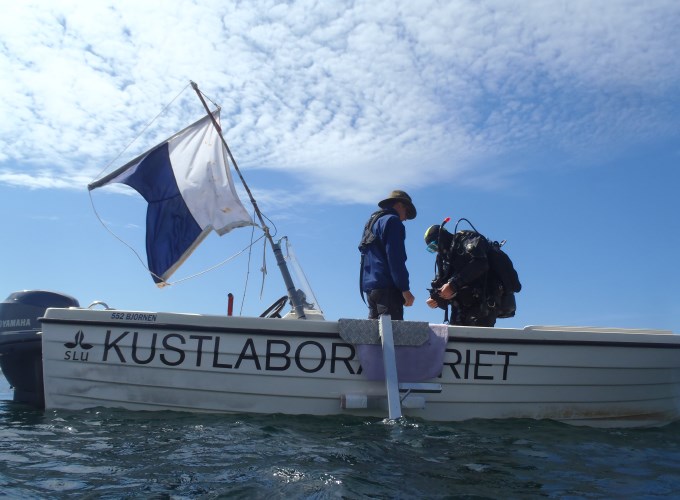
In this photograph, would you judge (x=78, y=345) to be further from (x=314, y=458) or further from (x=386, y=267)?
(x=386, y=267)

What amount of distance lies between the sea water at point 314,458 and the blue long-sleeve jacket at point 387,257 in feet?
4.20

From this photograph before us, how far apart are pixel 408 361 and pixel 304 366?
0.92 m

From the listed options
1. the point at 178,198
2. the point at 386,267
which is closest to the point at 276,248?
the point at 178,198

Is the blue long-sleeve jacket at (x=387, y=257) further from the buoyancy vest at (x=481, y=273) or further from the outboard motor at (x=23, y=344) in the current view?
the outboard motor at (x=23, y=344)

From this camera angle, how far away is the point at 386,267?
5.45m

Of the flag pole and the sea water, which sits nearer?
the sea water

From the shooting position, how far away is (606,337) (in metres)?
5.34

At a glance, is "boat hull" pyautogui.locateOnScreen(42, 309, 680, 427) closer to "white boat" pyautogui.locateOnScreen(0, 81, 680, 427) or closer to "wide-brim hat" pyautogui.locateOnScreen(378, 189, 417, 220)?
"white boat" pyautogui.locateOnScreen(0, 81, 680, 427)

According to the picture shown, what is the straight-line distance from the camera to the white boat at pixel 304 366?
495 centimetres

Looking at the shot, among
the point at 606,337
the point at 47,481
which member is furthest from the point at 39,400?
the point at 606,337

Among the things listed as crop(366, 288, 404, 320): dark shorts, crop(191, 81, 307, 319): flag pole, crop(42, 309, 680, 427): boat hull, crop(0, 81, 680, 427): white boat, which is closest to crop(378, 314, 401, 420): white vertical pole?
crop(0, 81, 680, 427): white boat

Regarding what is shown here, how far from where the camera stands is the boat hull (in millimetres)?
4949

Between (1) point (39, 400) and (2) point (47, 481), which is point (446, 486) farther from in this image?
(1) point (39, 400)

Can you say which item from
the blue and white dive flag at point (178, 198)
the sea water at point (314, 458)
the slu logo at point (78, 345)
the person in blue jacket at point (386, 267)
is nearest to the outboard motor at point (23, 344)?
the sea water at point (314, 458)
